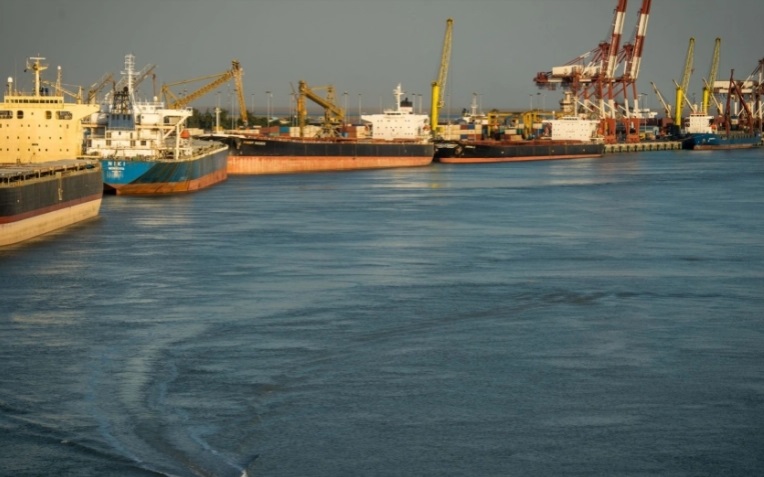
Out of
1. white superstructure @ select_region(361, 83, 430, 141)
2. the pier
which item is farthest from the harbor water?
the pier

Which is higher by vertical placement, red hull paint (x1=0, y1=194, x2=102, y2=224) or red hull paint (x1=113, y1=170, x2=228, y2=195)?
red hull paint (x1=0, y1=194, x2=102, y2=224)

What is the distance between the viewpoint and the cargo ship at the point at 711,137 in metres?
123

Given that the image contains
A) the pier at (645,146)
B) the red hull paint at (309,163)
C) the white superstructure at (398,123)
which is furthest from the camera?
the pier at (645,146)

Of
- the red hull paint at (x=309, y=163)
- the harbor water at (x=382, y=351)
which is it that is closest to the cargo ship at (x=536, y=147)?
the red hull paint at (x=309, y=163)

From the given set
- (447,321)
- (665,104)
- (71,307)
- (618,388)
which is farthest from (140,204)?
(665,104)

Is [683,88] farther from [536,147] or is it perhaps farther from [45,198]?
[45,198]

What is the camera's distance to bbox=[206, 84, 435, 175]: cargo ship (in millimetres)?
69375

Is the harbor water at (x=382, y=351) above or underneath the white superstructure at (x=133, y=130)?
underneath

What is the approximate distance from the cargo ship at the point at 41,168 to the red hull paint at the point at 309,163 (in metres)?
24.3

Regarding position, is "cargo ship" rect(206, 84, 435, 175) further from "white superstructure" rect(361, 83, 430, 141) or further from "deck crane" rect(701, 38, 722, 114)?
"deck crane" rect(701, 38, 722, 114)

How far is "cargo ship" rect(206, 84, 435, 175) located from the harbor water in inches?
1333

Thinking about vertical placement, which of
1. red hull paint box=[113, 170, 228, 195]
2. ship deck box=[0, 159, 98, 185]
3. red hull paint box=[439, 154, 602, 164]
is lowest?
red hull paint box=[439, 154, 602, 164]

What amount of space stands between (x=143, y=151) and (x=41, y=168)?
53.6 feet

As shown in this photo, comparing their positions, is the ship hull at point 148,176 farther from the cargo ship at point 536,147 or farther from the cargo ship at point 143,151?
the cargo ship at point 536,147
